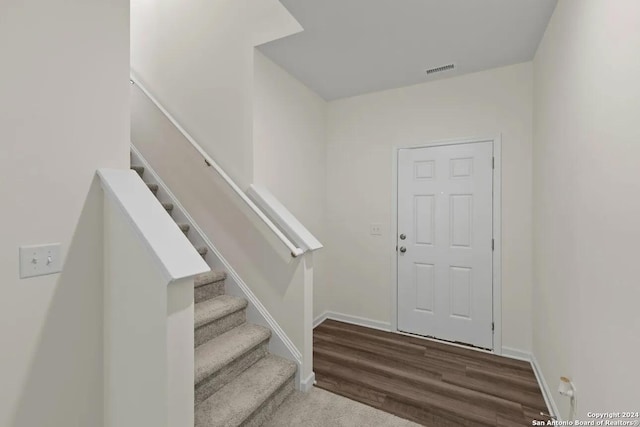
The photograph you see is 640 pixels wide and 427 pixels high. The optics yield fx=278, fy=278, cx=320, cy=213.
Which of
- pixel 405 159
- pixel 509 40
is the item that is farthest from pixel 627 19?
pixel 405 159

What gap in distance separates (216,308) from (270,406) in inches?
29.3

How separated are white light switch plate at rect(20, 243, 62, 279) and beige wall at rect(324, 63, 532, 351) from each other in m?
2.58

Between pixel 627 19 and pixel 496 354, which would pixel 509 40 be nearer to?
pixel 627 19

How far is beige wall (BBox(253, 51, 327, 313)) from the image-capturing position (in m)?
2.41

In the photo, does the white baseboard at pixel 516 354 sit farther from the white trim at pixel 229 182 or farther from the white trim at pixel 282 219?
the white trim at pixel 229 182

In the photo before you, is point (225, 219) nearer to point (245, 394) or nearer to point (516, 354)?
point (245, 394)

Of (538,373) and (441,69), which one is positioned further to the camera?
(441,69)

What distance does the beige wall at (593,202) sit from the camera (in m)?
0.97

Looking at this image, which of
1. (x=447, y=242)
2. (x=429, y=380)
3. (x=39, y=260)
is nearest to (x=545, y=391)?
(x=429, y=380)

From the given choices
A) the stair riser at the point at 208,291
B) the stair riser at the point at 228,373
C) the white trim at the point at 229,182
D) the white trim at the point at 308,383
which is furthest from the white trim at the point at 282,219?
the white trim at the point at 308,383

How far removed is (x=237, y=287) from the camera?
2.33 m

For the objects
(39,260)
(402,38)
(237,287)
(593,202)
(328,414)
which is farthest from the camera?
(237,287)

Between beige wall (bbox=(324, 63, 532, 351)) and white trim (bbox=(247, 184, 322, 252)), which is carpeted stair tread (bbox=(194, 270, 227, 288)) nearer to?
white trim (bbox=(247, 184, 322, 252))

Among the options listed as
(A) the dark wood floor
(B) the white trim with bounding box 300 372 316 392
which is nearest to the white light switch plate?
(B) the white trim with bounding box 300 372 316 392
